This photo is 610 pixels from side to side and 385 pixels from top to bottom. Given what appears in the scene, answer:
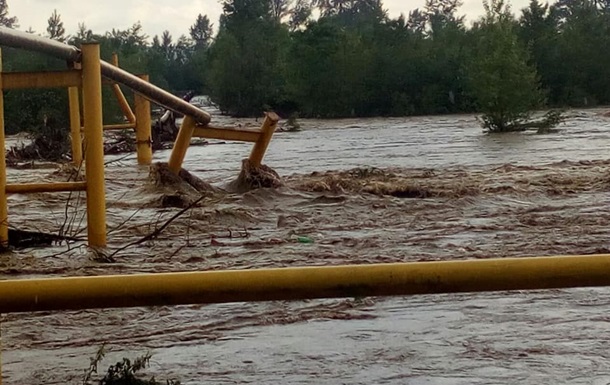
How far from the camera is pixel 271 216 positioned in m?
9.34

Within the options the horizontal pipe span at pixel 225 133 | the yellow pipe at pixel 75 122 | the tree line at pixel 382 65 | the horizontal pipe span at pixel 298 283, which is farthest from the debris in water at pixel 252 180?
the tree line at pixel 382 65

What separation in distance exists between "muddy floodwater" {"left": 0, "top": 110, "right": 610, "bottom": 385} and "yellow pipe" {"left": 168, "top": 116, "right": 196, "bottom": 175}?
26 centimetres

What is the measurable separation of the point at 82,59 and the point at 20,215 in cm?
317

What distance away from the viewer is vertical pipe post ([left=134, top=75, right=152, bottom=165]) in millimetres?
14601

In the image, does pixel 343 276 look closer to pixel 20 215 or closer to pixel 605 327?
pixel 605 327

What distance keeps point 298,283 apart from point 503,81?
27.2m

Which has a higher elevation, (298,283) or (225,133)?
(298,283)

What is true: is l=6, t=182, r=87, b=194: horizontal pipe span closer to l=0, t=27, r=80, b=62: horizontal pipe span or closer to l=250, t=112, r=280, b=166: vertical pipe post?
l=0, t=27, r=80, b=62: horizontal pipe span

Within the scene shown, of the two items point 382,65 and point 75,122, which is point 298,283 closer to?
point 75,122

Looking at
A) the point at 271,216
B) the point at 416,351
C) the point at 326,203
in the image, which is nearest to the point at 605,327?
the point at 416,351

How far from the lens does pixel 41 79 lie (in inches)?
259

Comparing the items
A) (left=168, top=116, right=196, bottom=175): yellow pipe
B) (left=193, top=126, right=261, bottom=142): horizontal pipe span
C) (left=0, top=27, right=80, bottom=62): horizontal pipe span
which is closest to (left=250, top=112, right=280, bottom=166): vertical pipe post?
(left=193, top=126, right=261, bottom=142): horizontal pipe span

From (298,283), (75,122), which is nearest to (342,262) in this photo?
(298,283)

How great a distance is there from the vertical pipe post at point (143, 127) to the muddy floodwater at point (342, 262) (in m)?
0.99
